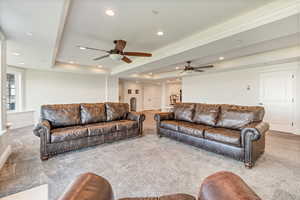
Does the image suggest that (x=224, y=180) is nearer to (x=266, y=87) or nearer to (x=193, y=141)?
(x=193, y=141)

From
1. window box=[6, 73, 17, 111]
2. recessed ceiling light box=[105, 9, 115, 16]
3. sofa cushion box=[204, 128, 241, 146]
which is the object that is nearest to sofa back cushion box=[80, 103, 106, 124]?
recessed ceiling light box=[105, 9, 115, 16]

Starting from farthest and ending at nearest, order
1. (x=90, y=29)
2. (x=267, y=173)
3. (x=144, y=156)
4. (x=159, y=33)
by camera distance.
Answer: (x=159, y=33) < (x=90, y=29) < (x=144, y=156) < (x=267, y=173)

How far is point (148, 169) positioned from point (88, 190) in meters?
1.70

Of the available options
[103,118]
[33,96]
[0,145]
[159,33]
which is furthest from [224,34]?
[33,96]

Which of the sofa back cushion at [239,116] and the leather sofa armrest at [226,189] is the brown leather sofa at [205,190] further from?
the sofa back cushion at [239,116]

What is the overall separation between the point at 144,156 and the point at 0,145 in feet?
8.27

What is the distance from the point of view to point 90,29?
296cm

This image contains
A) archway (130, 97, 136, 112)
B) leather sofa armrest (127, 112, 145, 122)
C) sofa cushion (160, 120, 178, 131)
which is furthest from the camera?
archway (130, 97, 136, 112)

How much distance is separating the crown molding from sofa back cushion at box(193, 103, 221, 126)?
1.62 metres

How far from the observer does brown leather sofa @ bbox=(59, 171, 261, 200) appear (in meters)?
0.68

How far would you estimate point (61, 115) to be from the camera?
328cm

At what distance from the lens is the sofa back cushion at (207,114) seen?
3.42 m

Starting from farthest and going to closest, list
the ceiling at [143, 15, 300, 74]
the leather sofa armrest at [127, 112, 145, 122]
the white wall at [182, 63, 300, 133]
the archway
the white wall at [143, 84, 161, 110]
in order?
the white wall at [143, 84, 161, 110] < the archway < the white wall at [182, 63, 300, 133] < the leather sofa armrest at [127, 112, 145, 122] < the ceiling at [143, 15, 300, 74]

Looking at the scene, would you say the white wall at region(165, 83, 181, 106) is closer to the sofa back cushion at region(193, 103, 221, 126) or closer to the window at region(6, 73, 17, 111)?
the sofa back cushion at region(193, 103, 221, 126)
